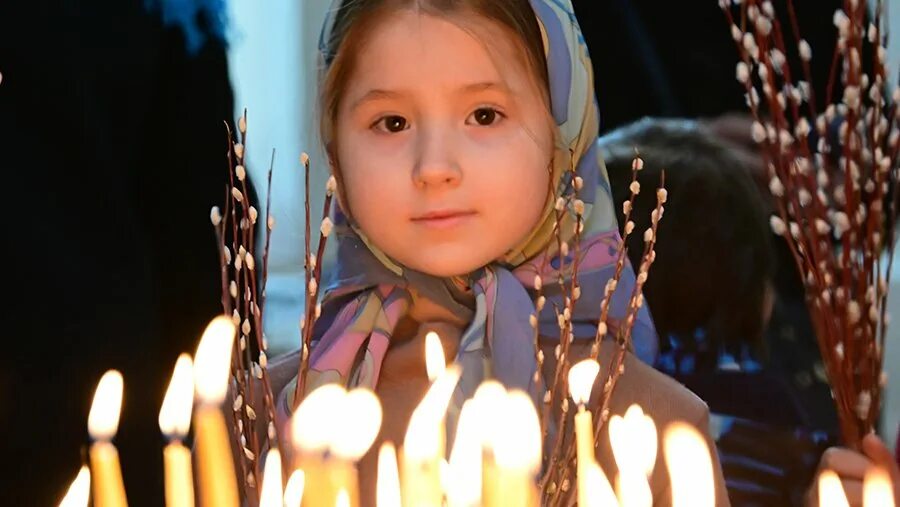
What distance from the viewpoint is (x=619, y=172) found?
136 centimetres

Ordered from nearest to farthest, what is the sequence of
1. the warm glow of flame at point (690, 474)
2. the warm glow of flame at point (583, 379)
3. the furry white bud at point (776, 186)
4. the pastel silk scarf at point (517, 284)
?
the warm glow of flame at point (690, 474) < the warm glow of flame at point (583, 379) < the furry white bud at point (776, 186) < the pastel silk scarf at point (517, 284)

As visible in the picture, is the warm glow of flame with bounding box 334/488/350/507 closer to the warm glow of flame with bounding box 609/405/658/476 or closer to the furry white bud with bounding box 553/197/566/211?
the warm glow of flame with bounding box 609/405/658/476

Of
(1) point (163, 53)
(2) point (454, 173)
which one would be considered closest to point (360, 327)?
(2) point (454, 173)

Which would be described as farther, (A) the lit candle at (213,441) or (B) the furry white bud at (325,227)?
(B) the furry white bud at (325,227)

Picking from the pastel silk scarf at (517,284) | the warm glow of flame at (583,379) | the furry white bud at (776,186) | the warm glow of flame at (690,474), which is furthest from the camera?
the pastel silk scarf at (517,284)

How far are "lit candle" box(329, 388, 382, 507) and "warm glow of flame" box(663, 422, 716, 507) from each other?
162mm

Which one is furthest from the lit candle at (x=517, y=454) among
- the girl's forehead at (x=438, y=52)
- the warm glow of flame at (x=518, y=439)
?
the girl's forehead at (x=438, y=52)

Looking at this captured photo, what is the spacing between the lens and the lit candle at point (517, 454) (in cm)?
55

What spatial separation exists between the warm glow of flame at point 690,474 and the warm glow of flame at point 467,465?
0.10 metres

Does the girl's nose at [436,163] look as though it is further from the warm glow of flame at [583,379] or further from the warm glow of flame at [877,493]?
the warm glow of flame at [877,493]

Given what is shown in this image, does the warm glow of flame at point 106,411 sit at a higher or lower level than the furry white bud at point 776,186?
lower

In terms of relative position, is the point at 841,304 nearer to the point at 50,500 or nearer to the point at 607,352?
the point at 607,352

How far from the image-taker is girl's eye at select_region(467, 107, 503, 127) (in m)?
0.96

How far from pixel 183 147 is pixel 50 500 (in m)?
0.41
